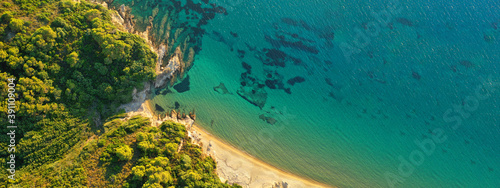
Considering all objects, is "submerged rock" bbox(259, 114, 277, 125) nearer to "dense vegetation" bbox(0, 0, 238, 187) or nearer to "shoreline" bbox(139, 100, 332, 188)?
"shoreline" bbox(139, 100, 332, 188)

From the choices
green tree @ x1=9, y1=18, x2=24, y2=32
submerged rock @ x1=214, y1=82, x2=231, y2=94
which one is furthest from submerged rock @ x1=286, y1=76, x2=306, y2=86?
green tree @ x1=9, y1=18, x2=24, y2=32

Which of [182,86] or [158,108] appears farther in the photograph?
[182,86]

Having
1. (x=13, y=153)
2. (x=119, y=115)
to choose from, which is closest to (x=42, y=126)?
(x=13, y=153)

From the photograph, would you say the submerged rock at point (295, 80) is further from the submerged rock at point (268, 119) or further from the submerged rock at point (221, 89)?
the submerged rock at point (221, 89)

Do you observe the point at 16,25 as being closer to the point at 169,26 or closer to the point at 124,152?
the point at 169,26

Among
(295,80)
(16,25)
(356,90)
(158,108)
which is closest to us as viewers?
(16,25)

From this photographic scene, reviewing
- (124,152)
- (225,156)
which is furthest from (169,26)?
(225,156)

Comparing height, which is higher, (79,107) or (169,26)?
(169,26)

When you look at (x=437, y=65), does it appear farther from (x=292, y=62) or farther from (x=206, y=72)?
(x=206, y=72)
